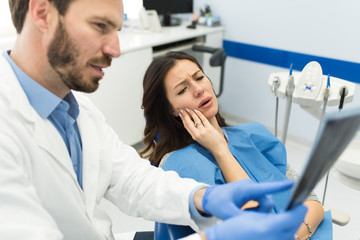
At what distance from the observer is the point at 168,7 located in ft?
10.3

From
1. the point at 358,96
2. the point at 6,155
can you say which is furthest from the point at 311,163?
the point at 358,96

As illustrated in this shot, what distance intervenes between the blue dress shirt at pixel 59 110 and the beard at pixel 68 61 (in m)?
0.07

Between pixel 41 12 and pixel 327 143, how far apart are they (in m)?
0.74

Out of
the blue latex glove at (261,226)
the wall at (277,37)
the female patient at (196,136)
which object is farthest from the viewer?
the wall at (277,37)

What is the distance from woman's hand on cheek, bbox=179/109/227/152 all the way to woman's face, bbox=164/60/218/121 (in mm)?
48

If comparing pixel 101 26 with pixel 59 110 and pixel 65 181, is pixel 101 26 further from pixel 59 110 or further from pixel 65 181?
pixel 65 181

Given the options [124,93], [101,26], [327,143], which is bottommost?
[124,93]

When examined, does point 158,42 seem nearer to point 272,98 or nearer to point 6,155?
point 272,98

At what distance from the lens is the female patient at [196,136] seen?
1275mm

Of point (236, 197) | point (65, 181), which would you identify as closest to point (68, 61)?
point (65, 181)

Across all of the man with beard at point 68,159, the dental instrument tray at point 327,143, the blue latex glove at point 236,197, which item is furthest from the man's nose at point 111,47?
the dental instrument tray at point 327,143

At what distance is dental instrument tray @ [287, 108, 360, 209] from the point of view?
0.50m

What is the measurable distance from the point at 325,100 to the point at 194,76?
Result: 0.56 metres

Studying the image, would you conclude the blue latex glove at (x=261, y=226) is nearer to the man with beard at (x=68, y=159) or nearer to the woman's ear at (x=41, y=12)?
the man with beard at (x=68, y=159)
